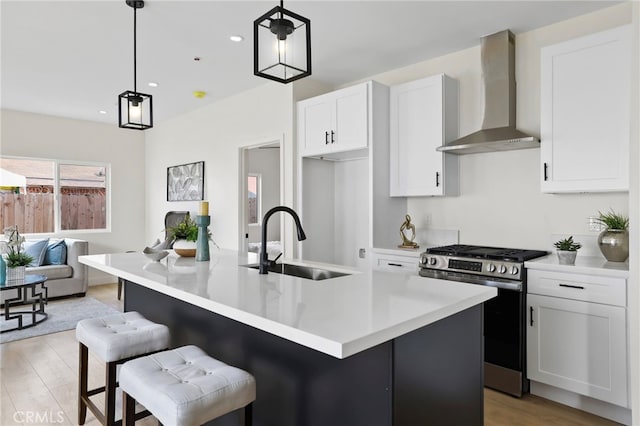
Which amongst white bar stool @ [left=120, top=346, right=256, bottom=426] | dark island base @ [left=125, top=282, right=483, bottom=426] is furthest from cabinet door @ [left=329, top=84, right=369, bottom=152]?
white bar stool @ [left=120, top=346, right=256, bottom=426]

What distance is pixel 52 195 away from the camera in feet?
20.6

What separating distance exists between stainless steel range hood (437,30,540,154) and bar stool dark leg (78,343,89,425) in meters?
2.86

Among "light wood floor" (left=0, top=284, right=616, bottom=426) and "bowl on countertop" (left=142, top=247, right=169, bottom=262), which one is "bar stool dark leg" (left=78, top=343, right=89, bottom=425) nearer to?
"light wood floor" (left=0, top=284, right=616, bottom=426)

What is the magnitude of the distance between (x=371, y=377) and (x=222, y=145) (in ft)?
14.7

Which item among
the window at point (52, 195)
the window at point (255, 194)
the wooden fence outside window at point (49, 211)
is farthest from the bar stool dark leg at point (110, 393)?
the window at point (255, 194)

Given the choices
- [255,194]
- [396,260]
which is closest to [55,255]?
[255,194]

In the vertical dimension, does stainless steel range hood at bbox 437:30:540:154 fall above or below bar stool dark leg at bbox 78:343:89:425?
above

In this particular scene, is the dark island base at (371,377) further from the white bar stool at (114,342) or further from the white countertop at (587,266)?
the white countertop at (587,266)

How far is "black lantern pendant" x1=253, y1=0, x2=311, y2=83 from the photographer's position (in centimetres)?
186

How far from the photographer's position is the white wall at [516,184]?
2.98 m

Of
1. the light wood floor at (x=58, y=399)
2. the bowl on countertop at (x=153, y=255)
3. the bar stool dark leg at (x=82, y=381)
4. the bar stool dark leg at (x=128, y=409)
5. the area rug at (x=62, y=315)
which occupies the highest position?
the bowl on countertop at (x=153, y=255)

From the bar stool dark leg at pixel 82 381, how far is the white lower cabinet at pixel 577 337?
2777 millimetres

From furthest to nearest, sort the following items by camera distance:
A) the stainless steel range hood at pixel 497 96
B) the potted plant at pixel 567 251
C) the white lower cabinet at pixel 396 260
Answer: the white lower cabinet at pixel 396 260 < the stainless steel range hood at pixel 497 96 < the potted plant at pixel 567 251

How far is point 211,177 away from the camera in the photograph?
5.58 m
